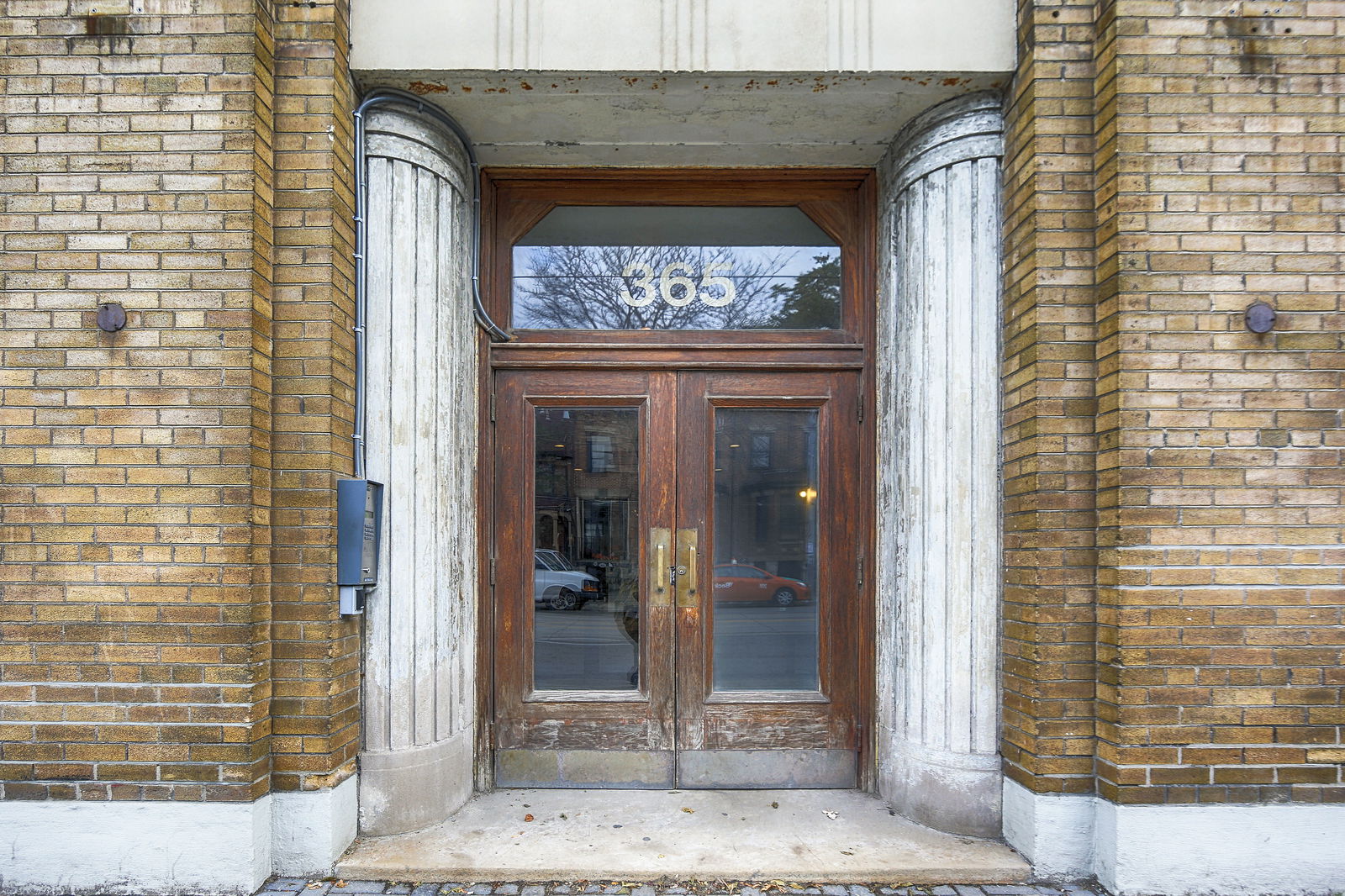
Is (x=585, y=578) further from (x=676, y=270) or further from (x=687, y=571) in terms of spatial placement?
(x=676, y=270)

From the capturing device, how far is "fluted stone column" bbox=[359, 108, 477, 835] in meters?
3.68

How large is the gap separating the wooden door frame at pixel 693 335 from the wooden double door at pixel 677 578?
0.22 feet

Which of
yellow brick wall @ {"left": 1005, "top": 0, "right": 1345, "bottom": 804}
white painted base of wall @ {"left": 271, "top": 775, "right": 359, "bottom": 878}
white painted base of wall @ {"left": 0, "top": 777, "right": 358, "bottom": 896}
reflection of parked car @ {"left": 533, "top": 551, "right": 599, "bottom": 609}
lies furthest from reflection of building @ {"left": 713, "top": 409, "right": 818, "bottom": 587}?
white painted base of wall @ {"left": 0, "top": 777, "right": 358, "bottom": 896}

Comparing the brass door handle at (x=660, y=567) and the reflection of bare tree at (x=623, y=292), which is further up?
the reflection of bare tree at (x=623, y=292)

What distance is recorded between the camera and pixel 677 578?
4.36 metres

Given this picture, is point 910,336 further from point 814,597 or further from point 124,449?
point 124,449

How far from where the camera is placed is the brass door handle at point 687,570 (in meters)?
4.36

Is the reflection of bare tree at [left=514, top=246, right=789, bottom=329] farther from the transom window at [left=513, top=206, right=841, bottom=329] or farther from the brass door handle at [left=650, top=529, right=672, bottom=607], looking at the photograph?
the brass door handle at [left=650, top=529, right=672, bottom=607]

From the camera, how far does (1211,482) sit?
3.25m

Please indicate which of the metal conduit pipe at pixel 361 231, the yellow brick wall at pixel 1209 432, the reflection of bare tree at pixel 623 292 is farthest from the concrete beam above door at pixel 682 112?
the yellow brick wall at pixel 1209 432

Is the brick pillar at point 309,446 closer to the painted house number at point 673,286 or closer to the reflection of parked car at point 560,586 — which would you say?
the reflection of parked car at point 560,586

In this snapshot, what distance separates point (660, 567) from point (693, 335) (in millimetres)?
1341

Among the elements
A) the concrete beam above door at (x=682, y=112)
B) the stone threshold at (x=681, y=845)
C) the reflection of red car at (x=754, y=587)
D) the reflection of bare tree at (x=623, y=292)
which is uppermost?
the concrete beam above door at (x=682, y=112)

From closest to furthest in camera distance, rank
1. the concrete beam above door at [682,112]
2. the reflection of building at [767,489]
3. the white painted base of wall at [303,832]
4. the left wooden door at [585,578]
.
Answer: the white painted base of wall at [303,832] < the concrete beam above door at [682,112] < the left wooden door at [585,578] < the reflection of building at [767,489]
